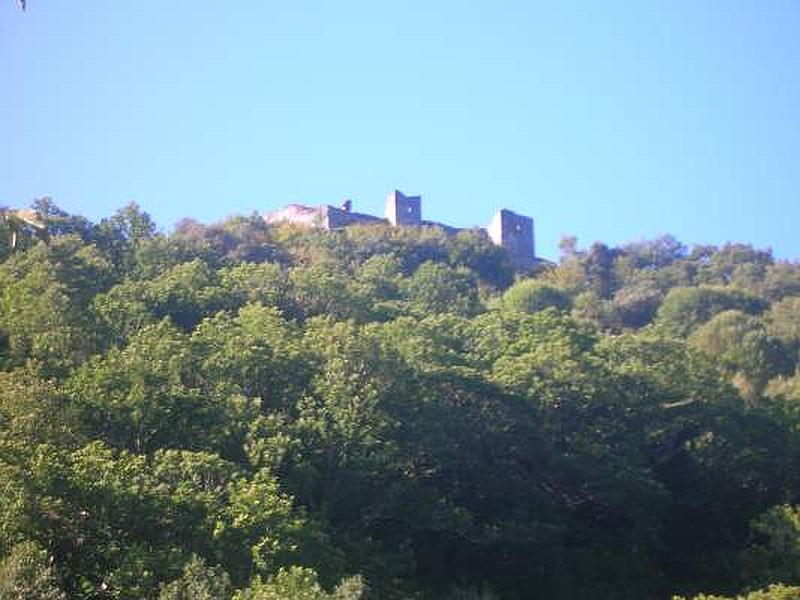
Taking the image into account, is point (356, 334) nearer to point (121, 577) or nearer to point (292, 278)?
point (292, 278)

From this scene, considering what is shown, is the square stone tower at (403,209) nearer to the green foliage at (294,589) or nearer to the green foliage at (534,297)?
the green foliage at (534,297)

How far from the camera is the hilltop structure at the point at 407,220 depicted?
70.9m

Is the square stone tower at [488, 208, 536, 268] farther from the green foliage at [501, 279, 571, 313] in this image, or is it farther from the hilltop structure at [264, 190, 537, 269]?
the green foliage at [501, 279, 571, 313]

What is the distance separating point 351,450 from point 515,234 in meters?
45.5

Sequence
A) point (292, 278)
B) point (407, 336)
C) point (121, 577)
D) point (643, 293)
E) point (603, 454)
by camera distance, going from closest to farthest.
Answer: point (121, 577), point (603, 454), point (407, 336), point (292, 278), point (643, 293)

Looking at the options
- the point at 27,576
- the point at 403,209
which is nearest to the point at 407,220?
the point at 403,209

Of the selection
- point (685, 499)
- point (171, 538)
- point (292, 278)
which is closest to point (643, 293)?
point (292, 278)

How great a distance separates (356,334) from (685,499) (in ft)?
33.1

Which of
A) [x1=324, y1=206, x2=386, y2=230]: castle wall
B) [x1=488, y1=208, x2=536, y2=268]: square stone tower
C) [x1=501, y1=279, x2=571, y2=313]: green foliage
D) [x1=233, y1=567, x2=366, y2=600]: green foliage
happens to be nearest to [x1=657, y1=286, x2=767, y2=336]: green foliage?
[x1=501, y1=279, x2=571, y2=313]: green foliage

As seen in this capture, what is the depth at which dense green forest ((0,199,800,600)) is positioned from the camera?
26.1m

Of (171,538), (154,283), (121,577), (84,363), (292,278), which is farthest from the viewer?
(292,278)

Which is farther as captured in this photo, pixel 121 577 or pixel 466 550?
pixel 466 550

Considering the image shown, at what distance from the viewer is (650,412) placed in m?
38.8

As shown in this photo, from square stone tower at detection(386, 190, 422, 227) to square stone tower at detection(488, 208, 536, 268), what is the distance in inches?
179
